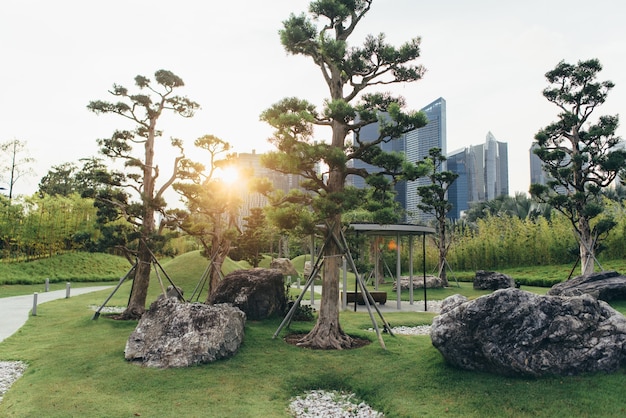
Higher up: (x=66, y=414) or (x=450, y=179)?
(x=450, y=179)

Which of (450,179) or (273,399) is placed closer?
(273,399)

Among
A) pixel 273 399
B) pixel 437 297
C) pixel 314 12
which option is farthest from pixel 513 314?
pixel 437 297

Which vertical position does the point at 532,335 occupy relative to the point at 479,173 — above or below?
below

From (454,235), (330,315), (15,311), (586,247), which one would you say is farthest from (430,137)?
(330,315)

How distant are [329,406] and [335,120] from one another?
5.42m

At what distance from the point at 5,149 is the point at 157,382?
3185cm

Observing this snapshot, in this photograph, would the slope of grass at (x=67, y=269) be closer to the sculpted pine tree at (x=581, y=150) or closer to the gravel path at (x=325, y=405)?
the gravel path at (x=325, y=405)

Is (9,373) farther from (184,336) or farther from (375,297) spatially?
(375,297)

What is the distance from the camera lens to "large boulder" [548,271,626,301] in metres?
12.0

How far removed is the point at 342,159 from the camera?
794 centimetres

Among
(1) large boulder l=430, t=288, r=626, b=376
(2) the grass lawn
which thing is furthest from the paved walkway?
(1) large boulder l=430, t=288, r=626, b=376

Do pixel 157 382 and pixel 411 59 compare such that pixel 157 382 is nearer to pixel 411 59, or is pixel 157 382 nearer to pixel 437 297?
pixel 411 59

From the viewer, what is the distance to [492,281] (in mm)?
17734

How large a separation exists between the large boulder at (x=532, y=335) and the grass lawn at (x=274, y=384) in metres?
0.19
